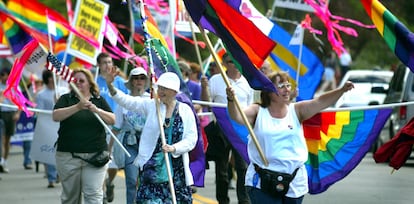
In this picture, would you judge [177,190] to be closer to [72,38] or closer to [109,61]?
[109,61]

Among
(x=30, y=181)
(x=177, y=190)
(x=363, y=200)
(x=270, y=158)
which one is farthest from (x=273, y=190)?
(x=30, y=181)

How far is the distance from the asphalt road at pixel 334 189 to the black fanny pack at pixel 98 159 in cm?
342

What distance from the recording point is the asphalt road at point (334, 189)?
1512 centimetres

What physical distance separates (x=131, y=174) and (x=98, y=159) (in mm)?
1741

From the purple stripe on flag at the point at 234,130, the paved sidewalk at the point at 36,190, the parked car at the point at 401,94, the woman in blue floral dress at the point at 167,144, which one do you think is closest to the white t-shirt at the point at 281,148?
the woman in blue floral dress at the point at 167,144

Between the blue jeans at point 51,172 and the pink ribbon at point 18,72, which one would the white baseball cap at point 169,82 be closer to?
the pink ribbon at point 18,72

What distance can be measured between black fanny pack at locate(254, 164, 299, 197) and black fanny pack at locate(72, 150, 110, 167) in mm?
2657

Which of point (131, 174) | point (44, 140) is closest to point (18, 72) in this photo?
point (131, 174)

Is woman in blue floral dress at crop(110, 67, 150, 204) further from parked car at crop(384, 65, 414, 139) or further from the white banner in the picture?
parked car at crop(384, 65, 414, 139)

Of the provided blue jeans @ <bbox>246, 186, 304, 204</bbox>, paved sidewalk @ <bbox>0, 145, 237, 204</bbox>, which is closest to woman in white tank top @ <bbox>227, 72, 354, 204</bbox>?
blue jeans @ <bbox>246, 186, 304, 204</bbox>

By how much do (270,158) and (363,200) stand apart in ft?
19.0

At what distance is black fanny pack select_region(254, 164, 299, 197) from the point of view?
923 centimetres

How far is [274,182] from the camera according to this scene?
923 centimetres

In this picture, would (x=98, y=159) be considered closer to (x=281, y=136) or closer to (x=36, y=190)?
(x=281, y=136)
